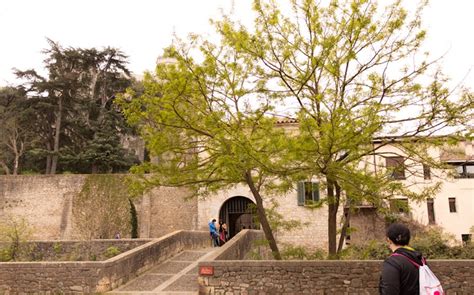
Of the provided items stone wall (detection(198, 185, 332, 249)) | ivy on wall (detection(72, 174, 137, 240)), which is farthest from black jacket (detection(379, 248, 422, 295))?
ivy on wall (detection(72, 174, 137, 240))

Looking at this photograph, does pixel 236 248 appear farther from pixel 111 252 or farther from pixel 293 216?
pixel 293 216

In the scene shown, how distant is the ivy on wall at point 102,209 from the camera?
24.8m

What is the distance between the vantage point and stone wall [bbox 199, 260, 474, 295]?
820 centimetres

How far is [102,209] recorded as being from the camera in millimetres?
25141

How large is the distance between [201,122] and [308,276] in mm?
4167

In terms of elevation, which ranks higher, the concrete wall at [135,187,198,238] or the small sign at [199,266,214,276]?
the concrete wall at [135,187,198,238]

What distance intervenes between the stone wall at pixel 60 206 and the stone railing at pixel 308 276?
52.7 feet

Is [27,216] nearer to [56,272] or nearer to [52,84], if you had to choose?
[52,84]

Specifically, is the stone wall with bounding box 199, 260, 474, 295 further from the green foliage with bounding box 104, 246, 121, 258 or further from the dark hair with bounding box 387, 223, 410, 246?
the green foliage with bounding box 104, 246, 121, 258

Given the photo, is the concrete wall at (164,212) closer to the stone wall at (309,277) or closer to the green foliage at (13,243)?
the green foliage at (13,243)

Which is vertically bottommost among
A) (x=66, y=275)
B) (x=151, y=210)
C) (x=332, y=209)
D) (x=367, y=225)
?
(x=66, y=275)

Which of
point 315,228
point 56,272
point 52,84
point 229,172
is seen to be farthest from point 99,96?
point 229,172

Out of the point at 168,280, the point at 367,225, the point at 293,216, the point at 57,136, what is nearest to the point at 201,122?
the point at 168,280

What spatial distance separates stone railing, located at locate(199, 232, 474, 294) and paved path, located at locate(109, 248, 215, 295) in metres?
0.82
